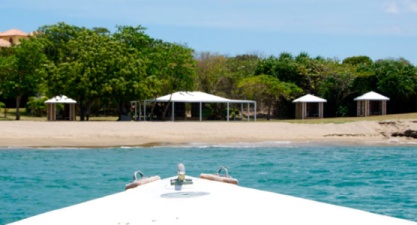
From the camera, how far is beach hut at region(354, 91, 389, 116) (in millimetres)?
47594

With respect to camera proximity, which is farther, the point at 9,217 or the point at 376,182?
the point at 376,182

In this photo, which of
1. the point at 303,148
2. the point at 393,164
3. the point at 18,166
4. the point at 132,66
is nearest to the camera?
the point at 18,166

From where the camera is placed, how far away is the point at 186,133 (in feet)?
108

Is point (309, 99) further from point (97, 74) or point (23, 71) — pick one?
point (23, 71)

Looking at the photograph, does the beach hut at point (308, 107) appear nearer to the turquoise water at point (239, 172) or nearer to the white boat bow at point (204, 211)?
the turquoise water at point (239, 172)

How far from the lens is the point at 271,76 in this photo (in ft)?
175

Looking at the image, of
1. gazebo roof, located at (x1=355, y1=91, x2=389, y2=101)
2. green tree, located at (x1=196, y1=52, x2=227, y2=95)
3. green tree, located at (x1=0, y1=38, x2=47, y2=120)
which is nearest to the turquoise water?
gazebo roof, located at (x1=355, y1=91, x2=389, y2=101)

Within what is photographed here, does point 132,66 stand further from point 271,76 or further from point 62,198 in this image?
point 62,198

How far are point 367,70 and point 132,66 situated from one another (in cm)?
1955

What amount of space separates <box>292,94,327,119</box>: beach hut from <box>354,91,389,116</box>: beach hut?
9.00 feet

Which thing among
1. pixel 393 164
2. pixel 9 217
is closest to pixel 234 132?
pixel 393 164

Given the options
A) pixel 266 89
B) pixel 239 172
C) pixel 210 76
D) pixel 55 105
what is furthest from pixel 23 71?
pixel 239 172

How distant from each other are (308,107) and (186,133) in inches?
818

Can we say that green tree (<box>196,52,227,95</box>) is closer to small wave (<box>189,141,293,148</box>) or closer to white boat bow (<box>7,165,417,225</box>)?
small wave (<box>189,141,293,148</box>)
